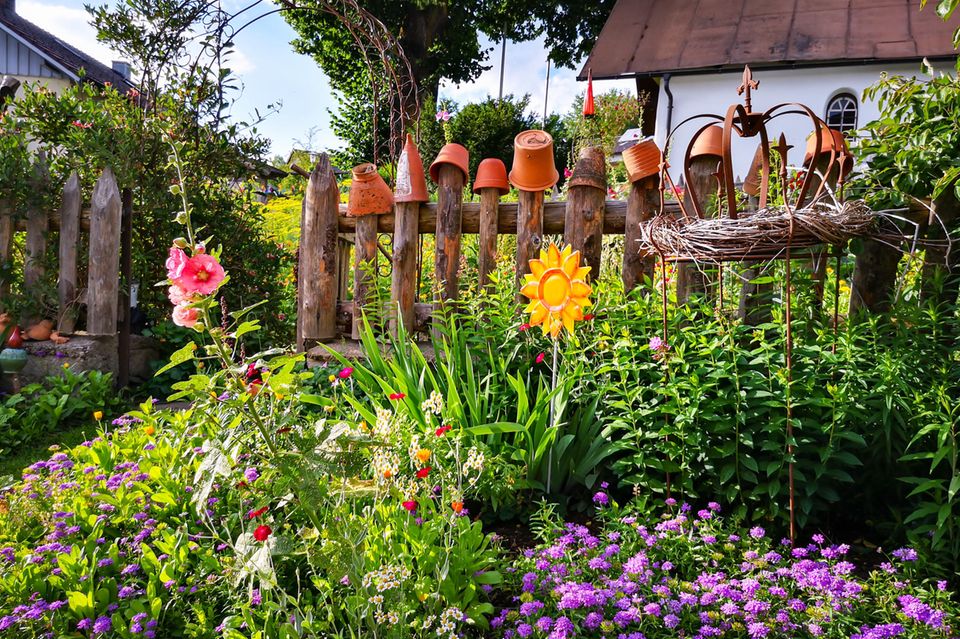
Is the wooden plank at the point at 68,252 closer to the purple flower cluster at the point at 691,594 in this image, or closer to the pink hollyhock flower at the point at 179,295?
the pink hollyhock flower at the point at 179,295

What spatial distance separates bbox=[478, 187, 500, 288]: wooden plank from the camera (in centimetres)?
375

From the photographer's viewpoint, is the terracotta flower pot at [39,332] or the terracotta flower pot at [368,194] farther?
the terracotta flower pot at [39,332]

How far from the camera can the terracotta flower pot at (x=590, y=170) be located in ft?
11.6

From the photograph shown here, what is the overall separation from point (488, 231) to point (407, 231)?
486 mm

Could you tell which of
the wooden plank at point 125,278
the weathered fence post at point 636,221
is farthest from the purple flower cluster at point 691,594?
the wooden plank at point 125,278

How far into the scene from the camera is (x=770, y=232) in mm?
2070

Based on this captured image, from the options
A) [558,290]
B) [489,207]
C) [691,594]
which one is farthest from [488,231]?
[691,594]

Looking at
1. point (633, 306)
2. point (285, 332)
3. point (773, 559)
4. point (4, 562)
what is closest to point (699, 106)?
point (285, 332)

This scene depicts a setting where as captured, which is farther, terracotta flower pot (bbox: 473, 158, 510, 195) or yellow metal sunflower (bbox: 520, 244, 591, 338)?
terracotta flower pot (bbox: 473, 158, 510, 195)

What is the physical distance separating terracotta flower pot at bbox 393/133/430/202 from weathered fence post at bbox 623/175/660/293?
45.9 inches

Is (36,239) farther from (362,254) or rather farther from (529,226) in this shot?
(529,226)

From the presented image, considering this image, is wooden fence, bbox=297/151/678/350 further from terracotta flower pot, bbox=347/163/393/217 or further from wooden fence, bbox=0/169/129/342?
wooden fence, bbox=0/169/129/342

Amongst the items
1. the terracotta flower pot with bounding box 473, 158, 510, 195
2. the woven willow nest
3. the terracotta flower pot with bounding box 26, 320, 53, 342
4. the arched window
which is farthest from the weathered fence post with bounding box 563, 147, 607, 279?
the arched window

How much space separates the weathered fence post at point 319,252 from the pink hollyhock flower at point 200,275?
2532 millimetres
